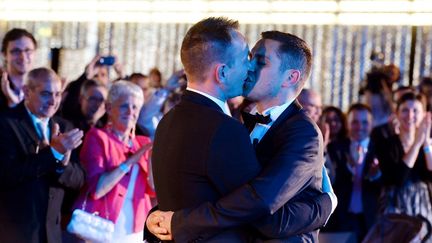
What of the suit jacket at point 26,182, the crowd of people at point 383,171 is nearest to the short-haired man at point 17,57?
the suit jacket at point 26,182

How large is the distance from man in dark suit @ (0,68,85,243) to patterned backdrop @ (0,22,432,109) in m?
3.98

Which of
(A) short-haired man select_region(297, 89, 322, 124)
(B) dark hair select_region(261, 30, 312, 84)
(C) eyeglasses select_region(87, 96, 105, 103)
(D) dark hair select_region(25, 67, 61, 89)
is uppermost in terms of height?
(B) dark hair select_region(261, 30, 312, 84)

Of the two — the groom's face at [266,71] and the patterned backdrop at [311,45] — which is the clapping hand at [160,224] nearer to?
the groom's face at [266,71]

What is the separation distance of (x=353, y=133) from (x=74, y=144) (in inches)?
120

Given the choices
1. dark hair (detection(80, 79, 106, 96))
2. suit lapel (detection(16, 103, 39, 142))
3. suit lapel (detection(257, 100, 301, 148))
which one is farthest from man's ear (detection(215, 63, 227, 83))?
dark hair (detection(80, 79, 106, 96))

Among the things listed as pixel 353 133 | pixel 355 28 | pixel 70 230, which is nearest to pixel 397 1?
pixel 355 28

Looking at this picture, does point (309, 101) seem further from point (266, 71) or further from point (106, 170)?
point (266, 71)

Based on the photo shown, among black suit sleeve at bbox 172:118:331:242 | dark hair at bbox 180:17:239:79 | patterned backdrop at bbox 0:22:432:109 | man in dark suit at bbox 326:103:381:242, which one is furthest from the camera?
patterned backdrop at bbox 0:22:432:109

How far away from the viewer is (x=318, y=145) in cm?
388

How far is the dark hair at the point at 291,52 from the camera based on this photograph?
4016 mm

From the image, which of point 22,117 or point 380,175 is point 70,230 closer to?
point 22,117

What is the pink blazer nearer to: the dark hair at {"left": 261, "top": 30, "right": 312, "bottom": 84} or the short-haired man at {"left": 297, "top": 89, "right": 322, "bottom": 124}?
the short-haired man at {"left": 297, "top": 89, "right": 322, "bottom": 124}

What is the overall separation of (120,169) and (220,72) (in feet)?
7.92

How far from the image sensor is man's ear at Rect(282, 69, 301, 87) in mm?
4039
